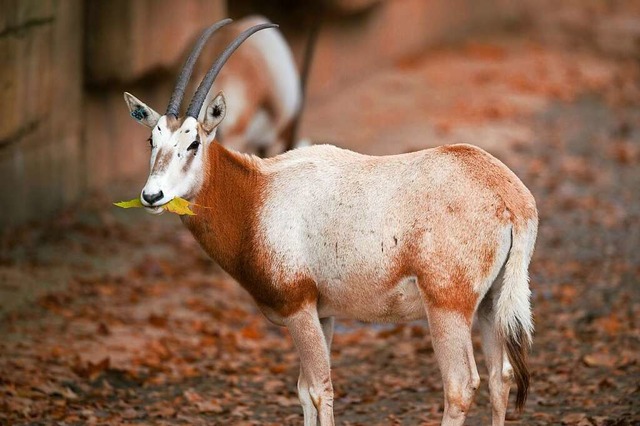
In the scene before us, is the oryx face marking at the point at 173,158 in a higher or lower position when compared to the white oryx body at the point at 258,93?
higher

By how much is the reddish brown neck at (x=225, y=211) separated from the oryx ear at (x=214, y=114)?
6.3 inches

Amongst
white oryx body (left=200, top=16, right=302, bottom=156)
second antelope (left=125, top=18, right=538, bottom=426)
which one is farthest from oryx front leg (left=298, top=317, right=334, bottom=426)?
white oryx body (left=200, top=16, right=302, bottom=156)

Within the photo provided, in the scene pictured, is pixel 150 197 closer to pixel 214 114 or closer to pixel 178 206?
pixel 178 206

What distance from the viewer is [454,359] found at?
538cm

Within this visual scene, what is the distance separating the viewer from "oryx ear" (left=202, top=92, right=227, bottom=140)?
223 inches

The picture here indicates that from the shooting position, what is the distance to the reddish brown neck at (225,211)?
5.81 m

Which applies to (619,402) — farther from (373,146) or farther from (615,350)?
(373,146)

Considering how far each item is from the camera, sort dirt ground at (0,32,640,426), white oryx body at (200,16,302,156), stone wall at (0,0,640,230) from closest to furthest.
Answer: dirt ground at (0,32,640,426) → stone wall at (0,0,640,230) → white oryx body at (200,16,302,156)

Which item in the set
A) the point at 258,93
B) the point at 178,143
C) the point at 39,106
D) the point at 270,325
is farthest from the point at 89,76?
the point at 178,143

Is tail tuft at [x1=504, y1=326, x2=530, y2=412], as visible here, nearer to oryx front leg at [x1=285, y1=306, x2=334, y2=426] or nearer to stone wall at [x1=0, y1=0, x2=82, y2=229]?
oryx front leg at [x1=285, y1=306, x2=334, y2=426]

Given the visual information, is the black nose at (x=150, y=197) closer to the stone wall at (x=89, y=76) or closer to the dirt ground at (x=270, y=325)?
the dirt ground at (x=270, y=325)

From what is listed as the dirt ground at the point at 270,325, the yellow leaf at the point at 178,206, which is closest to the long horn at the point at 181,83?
the yellow leaf at the point at 178,206

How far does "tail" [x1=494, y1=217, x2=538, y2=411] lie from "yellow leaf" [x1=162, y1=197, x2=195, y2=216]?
5.08 feet

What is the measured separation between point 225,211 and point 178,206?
1.27ft
